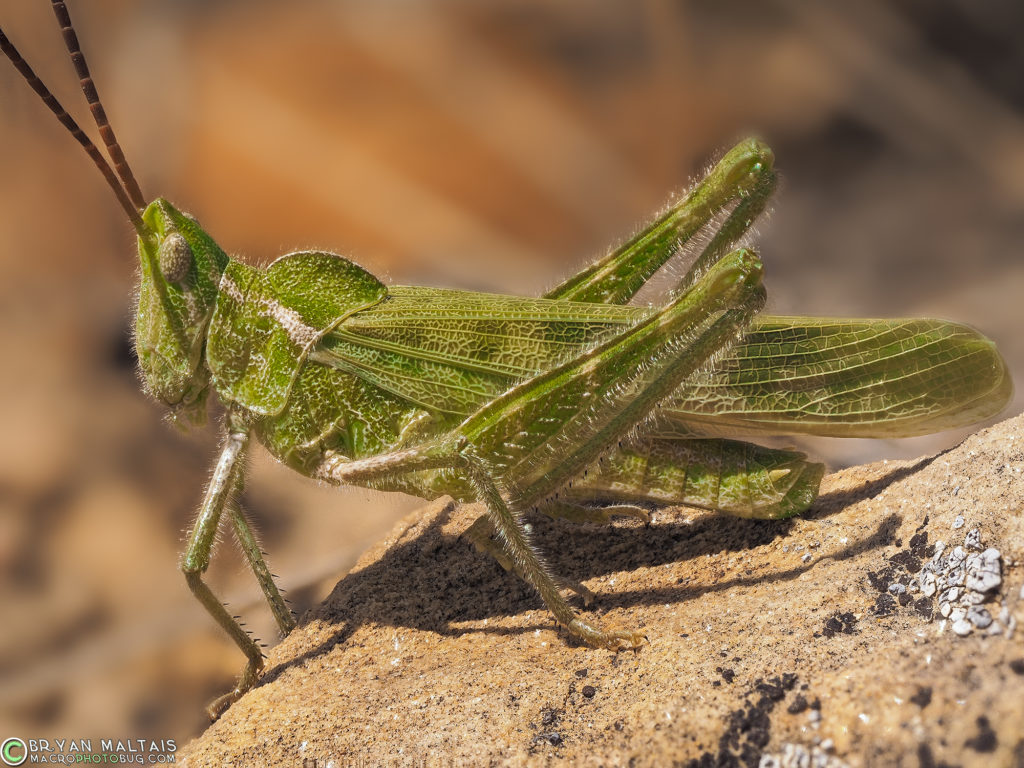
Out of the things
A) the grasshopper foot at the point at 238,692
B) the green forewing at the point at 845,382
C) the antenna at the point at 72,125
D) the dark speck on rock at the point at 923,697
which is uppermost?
the antenna at the point at 72,125

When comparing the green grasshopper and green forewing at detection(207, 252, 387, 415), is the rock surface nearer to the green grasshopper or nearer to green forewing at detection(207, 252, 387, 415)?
the green grasshopper

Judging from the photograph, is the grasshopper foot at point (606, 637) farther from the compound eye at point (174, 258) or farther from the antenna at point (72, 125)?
the antenna at point (72, 125)

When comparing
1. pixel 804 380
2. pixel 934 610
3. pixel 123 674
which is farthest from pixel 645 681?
pixel 123 674

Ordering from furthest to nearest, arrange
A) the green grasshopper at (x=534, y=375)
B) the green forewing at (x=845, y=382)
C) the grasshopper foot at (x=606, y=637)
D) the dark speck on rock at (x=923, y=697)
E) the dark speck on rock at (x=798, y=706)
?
the green forewing at (x=845, y=382) → the green grasshopper at (x=534, y=375) → the grasshopper foot at (x=606, y=637) → the dark speck on rock at (x=798, y=706) → the dark speck on rock at (x=923, y=697)

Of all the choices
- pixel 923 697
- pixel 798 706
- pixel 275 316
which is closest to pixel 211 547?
pixel 275 316

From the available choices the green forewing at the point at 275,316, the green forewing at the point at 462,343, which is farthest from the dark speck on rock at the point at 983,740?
the green forewing at the point at 275,316

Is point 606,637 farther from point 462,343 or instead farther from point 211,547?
point 211,547

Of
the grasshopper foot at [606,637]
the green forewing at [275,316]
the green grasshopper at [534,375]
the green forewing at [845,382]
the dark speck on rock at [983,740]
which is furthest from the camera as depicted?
the green forewing at [275,316]
